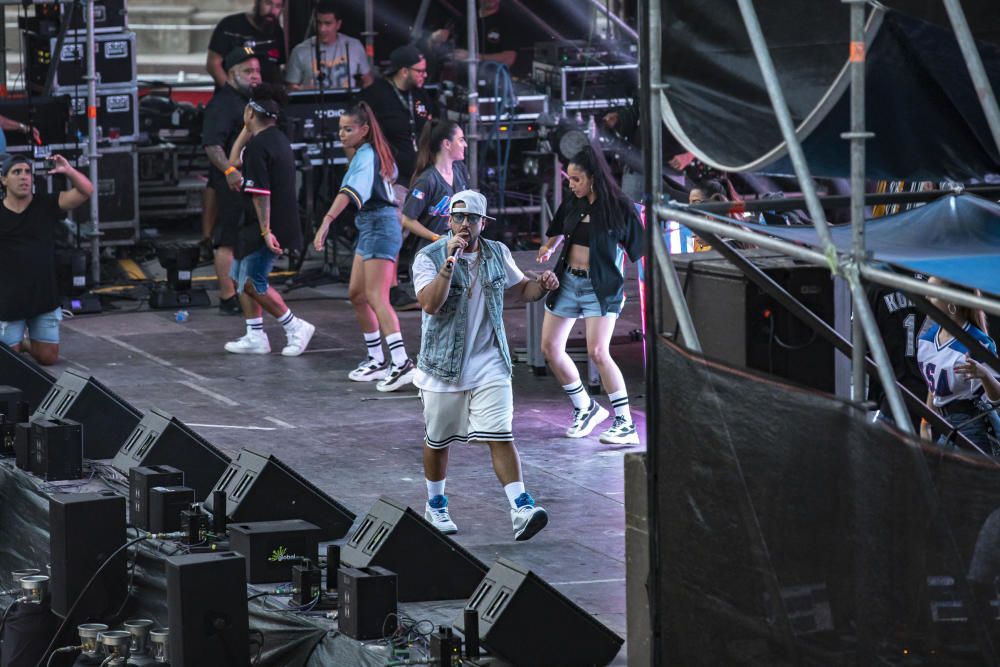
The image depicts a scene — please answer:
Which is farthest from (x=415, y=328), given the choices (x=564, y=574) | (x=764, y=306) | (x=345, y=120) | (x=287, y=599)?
(x=764, y=306)

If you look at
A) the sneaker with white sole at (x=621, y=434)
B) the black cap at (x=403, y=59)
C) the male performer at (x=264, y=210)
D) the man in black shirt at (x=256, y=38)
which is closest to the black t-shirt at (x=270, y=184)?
the male performer at (x=264, y=210)

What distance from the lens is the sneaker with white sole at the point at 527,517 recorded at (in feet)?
29.5

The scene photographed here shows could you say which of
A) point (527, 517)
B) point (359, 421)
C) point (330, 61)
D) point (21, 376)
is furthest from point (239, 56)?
point (527, 517)

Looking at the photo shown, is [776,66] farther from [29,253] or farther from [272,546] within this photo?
[29,253]

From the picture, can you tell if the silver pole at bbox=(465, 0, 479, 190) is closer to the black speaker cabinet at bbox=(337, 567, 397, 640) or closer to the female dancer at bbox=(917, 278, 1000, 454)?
the female dancer at bbox=(917, 278, 1000, 454)

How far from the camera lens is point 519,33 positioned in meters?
21.6

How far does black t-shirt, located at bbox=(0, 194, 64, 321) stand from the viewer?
523 inches

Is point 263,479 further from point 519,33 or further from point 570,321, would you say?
point 519,33

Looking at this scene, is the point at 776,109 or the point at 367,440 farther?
the point at 367,440

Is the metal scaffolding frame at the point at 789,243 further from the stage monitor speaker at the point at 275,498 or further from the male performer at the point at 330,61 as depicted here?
the male performer at the point at 330,61

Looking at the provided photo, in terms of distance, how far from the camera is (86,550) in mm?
7977

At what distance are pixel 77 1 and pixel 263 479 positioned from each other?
31.4ft

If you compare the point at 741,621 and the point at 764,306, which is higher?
the point at 764,306

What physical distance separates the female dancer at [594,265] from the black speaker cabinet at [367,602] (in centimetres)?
473
